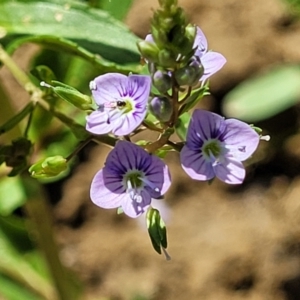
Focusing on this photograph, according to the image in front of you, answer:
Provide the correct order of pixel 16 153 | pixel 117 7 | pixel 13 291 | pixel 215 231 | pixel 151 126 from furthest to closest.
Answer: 1. pixel 215 231
2. pixel 13 291
3. pixel 117 7
4. pixel 16 153
5. pixel 151 126

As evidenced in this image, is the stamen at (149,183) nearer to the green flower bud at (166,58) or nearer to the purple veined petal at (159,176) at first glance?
the purple veined petal at (159,176)

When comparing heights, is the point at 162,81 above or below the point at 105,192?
above

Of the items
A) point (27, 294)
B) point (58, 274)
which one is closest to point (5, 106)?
point (58, 274)

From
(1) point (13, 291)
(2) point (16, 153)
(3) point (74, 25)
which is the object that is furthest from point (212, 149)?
(1) point (13, 291)

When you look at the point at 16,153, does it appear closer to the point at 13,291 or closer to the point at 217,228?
the point at 13,291

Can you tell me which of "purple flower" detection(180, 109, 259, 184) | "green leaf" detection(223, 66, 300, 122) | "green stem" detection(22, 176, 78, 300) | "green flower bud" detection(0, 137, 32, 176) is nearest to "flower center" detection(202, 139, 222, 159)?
"purple flower" detection(180, 109, 259, 184)
